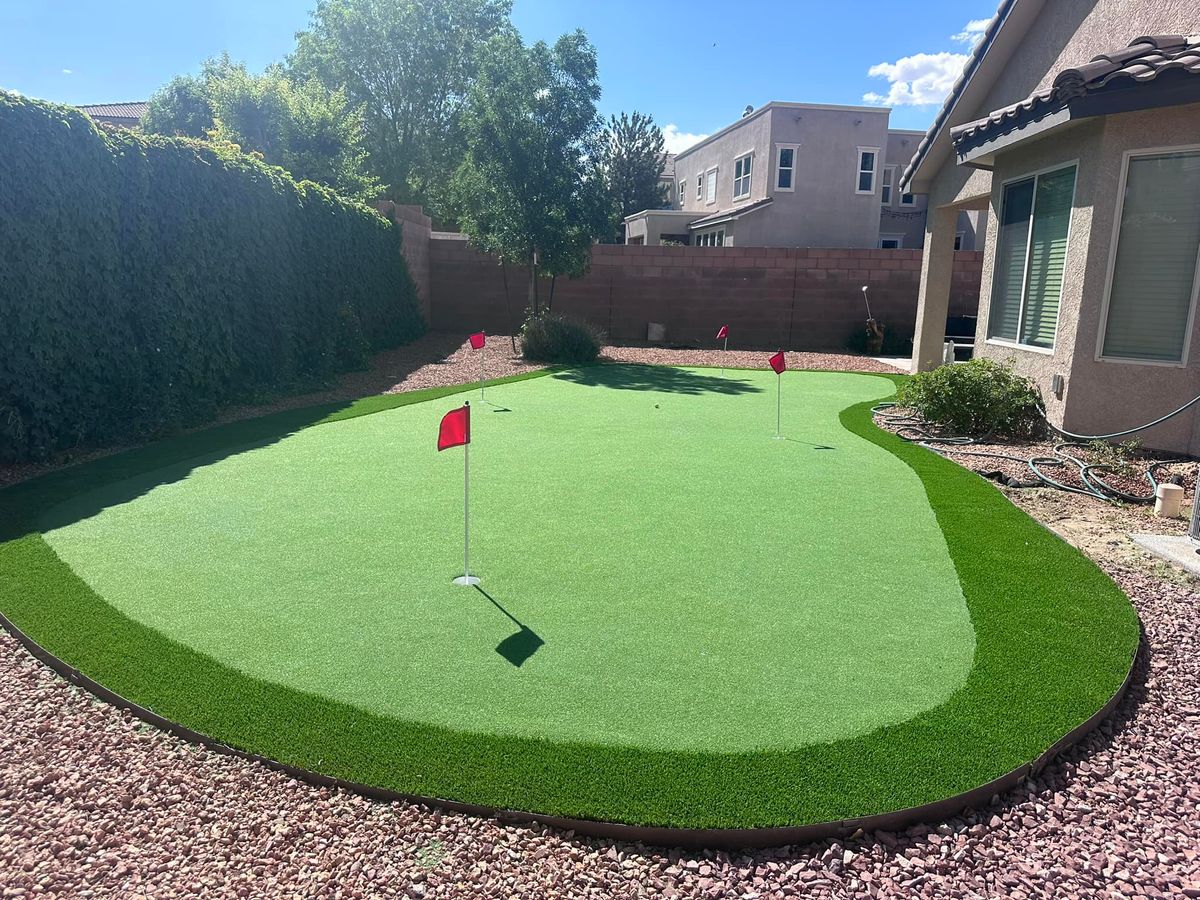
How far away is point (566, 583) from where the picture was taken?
4.86 metres

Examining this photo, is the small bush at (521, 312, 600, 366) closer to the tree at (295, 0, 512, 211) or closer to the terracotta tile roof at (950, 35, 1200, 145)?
the terracotta tile roof at (950, 35, 1200, 145)

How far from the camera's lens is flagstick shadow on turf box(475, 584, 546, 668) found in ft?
12.8

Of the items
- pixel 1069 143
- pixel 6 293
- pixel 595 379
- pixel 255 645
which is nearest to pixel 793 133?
pixel 595 379

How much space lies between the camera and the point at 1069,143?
8.86 meters

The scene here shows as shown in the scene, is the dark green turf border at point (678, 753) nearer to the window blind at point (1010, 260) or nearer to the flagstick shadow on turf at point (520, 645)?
the flagstick shadow on turf at point (520, 645)

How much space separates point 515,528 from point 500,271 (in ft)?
53.6

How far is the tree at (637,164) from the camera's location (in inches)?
2114

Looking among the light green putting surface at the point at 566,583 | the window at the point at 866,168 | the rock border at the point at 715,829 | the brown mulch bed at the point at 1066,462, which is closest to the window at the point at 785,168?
the window at the point at 866,168

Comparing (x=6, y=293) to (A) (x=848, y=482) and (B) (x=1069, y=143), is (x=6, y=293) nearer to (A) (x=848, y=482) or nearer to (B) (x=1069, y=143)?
(A) (x=848, y=482)

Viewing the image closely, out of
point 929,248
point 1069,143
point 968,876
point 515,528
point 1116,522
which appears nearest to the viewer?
point 968,876

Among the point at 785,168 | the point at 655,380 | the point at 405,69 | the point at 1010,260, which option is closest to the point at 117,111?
the point at 405,69

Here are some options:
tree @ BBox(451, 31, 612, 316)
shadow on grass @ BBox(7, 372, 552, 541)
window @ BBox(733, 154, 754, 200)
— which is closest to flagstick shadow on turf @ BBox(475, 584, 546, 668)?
shadow on grass @ BBox(7, 372, 552, 541)

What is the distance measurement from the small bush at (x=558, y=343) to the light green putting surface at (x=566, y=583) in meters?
8.60

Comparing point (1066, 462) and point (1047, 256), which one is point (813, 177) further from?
point (1066, 462)
